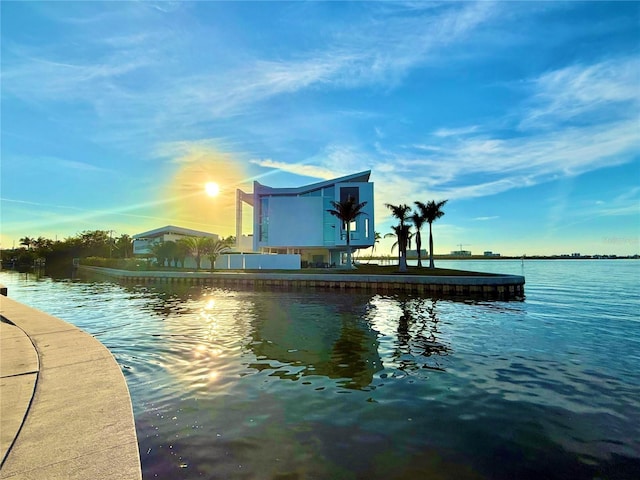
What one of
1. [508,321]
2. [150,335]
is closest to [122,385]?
[150,335]

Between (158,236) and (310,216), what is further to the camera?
(158,236)

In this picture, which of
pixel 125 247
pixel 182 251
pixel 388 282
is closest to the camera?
pixel 388 282

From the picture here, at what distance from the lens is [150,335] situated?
40.1 feet

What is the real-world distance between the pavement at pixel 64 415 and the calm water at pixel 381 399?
2.36 feet

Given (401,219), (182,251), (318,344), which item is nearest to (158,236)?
(182,251)

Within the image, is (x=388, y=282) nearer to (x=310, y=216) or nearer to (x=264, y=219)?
(x=310, y=216)

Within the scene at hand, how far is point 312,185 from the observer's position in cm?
5416

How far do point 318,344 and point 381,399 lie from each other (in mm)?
4735

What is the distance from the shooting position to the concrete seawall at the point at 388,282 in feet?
91.3

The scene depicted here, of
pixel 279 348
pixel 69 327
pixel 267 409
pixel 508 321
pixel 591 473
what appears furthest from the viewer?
pixel 508 321

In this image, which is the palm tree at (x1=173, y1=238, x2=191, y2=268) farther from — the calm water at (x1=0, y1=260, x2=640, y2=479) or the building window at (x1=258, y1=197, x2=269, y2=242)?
the calm water at (x1=0, y1=260, x2=640, y2=479)

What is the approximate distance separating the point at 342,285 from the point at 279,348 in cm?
2246

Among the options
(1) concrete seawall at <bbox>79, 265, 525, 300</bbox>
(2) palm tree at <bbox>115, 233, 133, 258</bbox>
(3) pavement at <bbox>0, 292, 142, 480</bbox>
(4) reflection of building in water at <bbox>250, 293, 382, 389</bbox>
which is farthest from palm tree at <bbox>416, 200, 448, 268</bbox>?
(2) palm tree at <bbox>115, 233, 133, 258</bbox>

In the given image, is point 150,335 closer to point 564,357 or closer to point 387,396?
point 387,396
